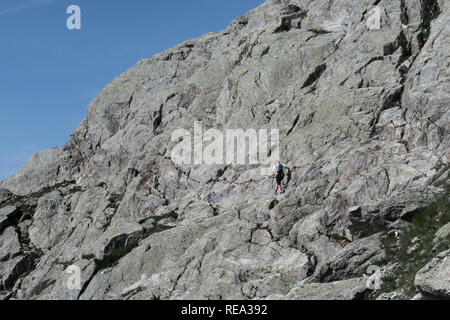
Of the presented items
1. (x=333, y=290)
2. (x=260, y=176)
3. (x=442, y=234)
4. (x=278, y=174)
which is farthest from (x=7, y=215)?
(x=442, y=234)

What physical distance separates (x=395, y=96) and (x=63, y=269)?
97.2 ft

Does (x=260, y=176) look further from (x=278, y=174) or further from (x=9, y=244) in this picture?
(x=9, y=244)

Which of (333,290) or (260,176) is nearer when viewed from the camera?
(333,290)

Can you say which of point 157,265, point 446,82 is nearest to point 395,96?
point 446,82

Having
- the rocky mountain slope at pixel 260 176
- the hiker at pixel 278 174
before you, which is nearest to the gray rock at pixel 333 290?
the rocky mountain slope at pixel 260 176

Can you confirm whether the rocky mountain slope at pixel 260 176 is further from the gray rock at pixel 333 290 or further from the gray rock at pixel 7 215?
the gray rock at pixel 7 215

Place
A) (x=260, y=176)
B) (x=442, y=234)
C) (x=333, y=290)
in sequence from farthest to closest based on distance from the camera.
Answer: (x=260, y=176) < (x=333, y=290) < (x=442, y=234)

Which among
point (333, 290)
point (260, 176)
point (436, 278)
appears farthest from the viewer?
point (260, 176)

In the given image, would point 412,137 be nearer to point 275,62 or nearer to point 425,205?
point 425,205

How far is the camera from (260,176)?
3356cm

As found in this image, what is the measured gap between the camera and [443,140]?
2527 centimetres

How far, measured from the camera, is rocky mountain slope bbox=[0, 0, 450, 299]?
23656mm

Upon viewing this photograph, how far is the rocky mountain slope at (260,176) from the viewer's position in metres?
23.7

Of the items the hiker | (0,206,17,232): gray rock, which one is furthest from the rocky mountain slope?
the hiker
